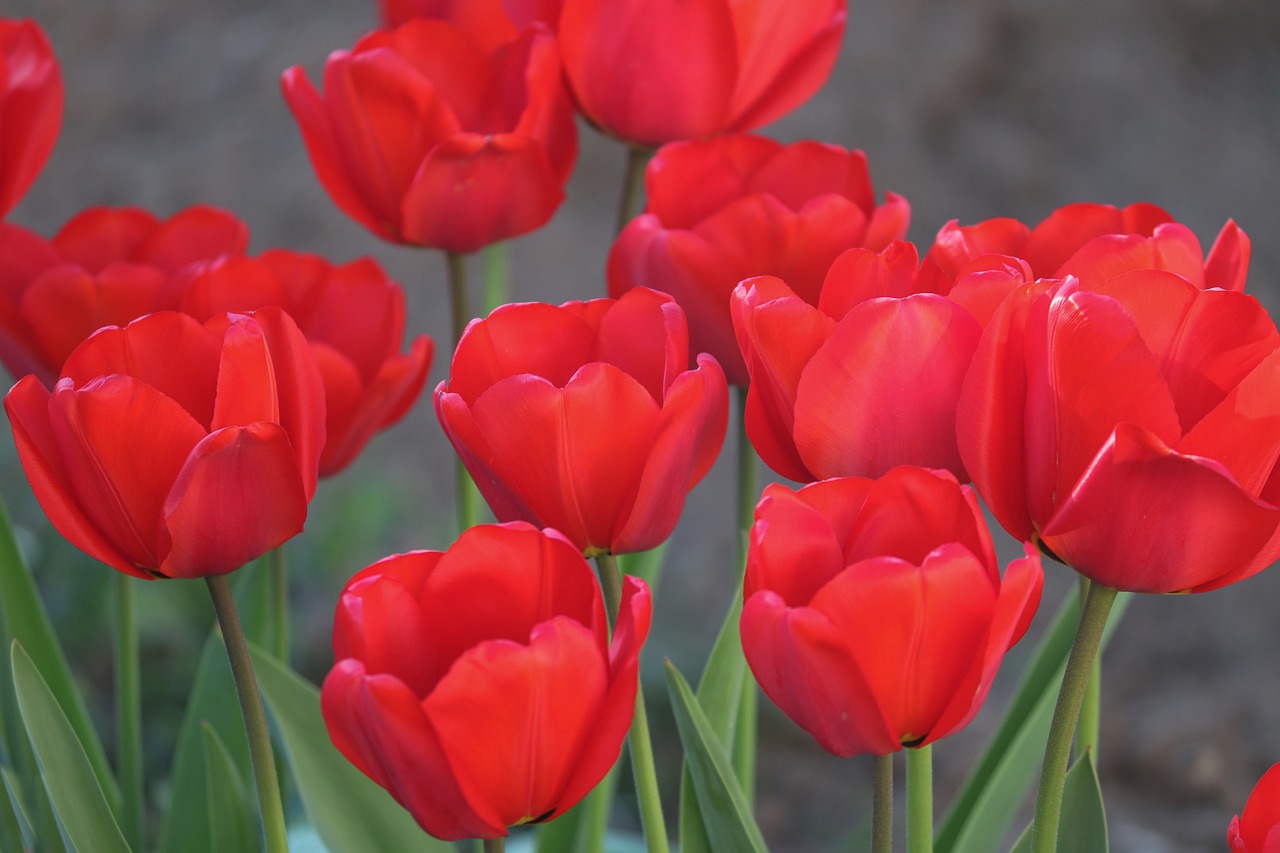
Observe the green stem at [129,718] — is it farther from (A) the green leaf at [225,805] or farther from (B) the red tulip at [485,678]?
(B) the red tulip at [485,678]

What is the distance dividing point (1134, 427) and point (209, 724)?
0.34 meters

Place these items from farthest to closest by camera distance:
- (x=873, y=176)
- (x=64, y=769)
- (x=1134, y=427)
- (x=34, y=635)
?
1. (x=873, y=176)
2. (x=34, y=635)
3. (x=64, y=769)
4. (x=1134, y=427)

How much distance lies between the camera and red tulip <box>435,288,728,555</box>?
0.87 feet

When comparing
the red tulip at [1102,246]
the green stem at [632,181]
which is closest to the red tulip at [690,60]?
the green stem at [632,181]

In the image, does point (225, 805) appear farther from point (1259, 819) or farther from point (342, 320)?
point (1259, 819)

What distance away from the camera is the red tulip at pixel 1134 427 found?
0.23 m

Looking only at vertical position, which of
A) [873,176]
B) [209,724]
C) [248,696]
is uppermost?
[248,696]

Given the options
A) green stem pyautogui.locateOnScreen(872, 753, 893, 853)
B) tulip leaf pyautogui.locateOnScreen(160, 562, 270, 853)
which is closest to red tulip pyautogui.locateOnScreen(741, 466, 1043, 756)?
green stem pyautogui.locateOnScreen(872, 753, 893, 853)

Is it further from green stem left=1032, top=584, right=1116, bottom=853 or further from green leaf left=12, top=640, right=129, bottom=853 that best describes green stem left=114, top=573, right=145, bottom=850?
green stem left=1032, top=584, right=1116, bottom=853

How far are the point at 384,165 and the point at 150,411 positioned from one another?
16 cm

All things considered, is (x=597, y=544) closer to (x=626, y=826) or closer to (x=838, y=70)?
(x=626, y=826)

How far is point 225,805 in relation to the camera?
398 mm

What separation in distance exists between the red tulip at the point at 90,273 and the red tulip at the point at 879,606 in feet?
0.74

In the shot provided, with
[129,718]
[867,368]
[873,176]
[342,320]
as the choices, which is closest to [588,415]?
[867,368]
